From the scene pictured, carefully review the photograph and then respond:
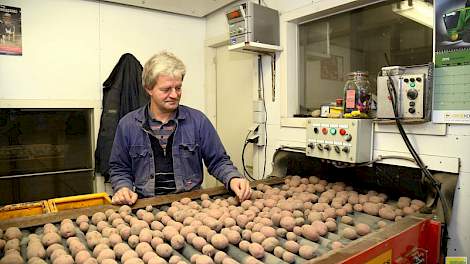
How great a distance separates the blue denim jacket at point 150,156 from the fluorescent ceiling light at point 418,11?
137 centimetres

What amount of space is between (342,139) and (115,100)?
→ 6.48 feet

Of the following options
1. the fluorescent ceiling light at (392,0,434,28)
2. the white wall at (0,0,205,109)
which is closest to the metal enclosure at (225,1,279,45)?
the fluorescent ceiling light at (392,0,434,28)

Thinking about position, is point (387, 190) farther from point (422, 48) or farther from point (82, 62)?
point (82, 62)

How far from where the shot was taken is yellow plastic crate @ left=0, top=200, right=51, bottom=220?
5.37ft

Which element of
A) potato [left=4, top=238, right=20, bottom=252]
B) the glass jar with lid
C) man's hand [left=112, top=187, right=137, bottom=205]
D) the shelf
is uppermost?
the shelf

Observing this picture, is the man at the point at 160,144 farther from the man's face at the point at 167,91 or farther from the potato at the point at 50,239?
the potato at the point at 50,239

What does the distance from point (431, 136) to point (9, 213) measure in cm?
216

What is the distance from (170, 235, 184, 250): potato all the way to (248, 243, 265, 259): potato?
25 cm

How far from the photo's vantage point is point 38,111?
287cm

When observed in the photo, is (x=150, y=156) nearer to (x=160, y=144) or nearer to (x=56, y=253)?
(x=160, y=144)

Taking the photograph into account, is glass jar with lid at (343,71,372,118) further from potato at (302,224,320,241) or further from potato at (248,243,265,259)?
potato at (248,243,265,259)

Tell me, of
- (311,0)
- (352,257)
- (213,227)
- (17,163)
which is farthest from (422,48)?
(17,163)

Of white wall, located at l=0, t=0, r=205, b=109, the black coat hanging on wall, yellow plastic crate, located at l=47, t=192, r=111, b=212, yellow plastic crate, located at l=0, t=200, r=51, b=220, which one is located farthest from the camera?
the black coat hanging on wall

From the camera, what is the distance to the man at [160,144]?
1.85 meters
